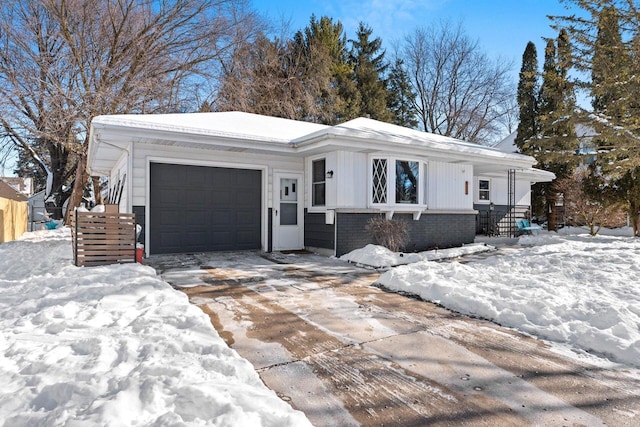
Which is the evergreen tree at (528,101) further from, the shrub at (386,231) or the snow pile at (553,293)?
the shrub at (386,231)

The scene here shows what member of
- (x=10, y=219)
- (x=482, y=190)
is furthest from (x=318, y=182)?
(x=10, y=219)

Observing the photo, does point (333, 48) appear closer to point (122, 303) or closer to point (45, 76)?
point (45, 76)

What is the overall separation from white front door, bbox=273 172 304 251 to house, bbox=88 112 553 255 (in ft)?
0.08

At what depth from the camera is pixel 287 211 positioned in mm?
9156

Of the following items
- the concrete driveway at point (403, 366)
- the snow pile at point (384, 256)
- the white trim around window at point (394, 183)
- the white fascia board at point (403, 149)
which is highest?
the white fascia board at point (403, 149)

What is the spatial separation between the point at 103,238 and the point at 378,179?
5506mm

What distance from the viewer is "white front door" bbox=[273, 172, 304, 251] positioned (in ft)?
29.5

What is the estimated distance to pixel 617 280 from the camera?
5.00m

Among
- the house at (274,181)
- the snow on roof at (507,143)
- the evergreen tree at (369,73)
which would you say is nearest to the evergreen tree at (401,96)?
the evergreen tree at (369,73)

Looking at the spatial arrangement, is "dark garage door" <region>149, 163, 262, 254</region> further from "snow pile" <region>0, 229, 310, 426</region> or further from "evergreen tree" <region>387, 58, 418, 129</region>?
"evergreen tree" <region>387, 58, 418, 129</region>

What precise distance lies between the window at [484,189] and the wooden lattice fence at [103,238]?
1159 centimetres

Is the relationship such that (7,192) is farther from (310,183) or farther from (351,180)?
(351,180)

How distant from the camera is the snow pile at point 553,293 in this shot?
327 cm

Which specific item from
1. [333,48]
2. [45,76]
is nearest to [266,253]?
[45,76]
